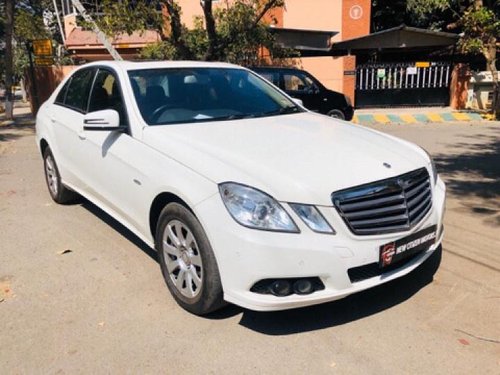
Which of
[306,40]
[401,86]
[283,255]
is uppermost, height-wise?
[306,40]

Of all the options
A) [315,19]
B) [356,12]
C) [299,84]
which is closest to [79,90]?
[299,84]

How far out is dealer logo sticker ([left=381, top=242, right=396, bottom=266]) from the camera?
3096 millimetres

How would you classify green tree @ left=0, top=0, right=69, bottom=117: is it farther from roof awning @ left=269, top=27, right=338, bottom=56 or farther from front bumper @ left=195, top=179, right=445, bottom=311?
front bumper @ left=195, top=179, right=445, bottom=311

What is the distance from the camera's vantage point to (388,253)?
312cm

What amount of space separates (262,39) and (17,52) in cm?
2856

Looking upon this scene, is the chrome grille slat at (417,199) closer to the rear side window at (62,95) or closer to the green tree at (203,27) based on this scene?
the rear side window at (62,95)

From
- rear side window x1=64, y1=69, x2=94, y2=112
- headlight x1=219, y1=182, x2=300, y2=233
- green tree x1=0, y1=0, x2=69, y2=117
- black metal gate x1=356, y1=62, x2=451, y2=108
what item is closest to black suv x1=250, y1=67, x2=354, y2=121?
black metal gate x1=356, y1=62, x2=451, y2=108

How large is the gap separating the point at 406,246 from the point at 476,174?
487 cm

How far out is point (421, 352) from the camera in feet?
9.89

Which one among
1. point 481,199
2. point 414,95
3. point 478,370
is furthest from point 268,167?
point 414,95

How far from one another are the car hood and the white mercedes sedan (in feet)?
0.04

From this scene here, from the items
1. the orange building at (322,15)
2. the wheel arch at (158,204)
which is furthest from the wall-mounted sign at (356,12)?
the wheel arch at (158,204)

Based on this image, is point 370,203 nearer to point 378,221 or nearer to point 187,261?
point 378,221

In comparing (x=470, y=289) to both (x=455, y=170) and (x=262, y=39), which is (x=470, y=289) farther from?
(x=262, y=39)
